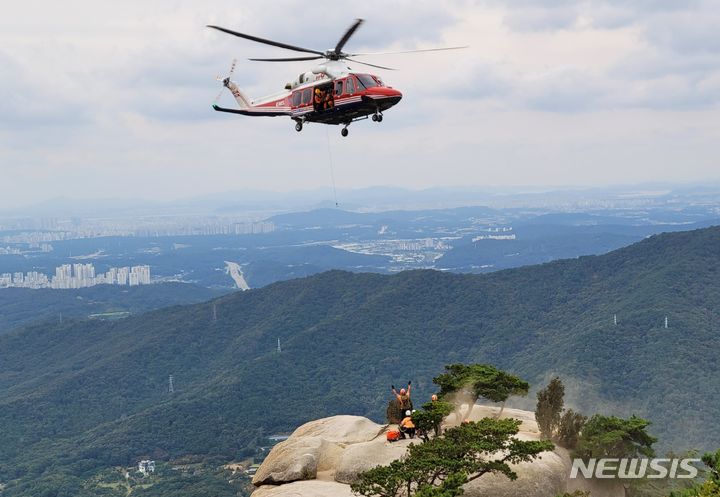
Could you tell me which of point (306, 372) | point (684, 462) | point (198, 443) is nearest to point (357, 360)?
point (306, 372)

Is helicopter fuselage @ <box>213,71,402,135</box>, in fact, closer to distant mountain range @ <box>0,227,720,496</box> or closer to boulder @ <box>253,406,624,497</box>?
boulder @ <box>253,406,624,497</box>

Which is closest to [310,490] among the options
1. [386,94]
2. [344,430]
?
[344,430]

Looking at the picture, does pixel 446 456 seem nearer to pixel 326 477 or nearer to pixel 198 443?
pixel 326 477

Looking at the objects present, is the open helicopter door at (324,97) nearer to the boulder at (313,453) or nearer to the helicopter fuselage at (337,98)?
the helicopter fuselage at (337,98)

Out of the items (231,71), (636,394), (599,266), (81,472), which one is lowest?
(81,472)

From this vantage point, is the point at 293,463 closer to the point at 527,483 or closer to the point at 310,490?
the point at 310,490

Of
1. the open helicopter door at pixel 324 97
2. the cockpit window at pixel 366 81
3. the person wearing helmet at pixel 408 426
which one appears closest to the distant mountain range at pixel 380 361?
the open helicopter door at pixel 324 97
